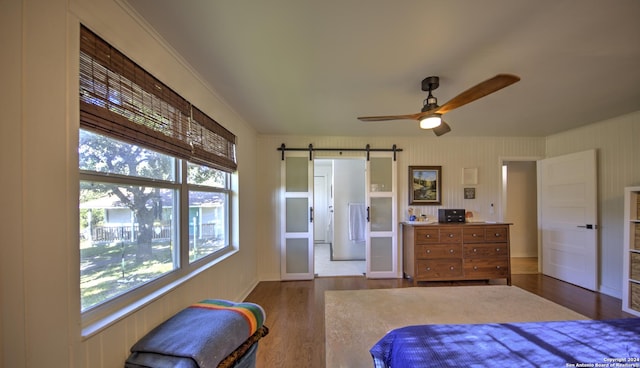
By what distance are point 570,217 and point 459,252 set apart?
5.75 ft

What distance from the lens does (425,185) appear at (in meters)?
4.03

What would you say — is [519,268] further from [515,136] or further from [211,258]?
[211,258]

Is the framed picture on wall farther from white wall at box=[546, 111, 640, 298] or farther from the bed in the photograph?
the bed

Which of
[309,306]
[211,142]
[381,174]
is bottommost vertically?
[309,306]

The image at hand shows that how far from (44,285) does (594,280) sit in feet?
17.8

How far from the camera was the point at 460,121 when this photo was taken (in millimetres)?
3225

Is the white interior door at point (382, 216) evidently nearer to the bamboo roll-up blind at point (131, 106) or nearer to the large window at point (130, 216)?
the large window at point (130, 216)

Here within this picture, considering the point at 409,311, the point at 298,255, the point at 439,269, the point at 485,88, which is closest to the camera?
the point at 485,88

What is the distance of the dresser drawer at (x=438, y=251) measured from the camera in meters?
3.53

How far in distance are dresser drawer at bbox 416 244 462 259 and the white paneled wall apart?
2.07 feet

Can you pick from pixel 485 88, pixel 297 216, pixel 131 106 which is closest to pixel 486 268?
pixel 297 216

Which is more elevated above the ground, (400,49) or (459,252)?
(400,49)

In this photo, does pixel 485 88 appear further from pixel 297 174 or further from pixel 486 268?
pixel 486 268

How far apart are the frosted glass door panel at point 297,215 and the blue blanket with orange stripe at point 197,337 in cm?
228
